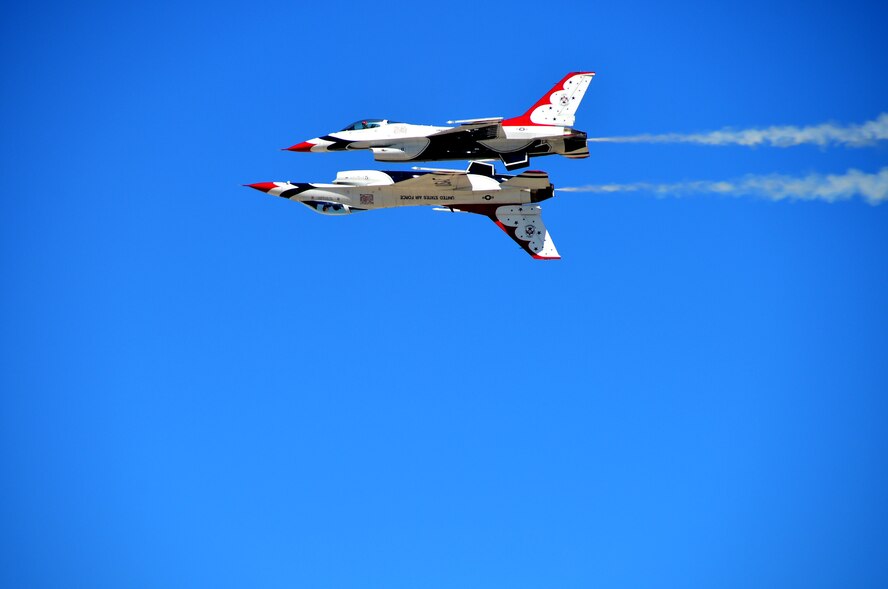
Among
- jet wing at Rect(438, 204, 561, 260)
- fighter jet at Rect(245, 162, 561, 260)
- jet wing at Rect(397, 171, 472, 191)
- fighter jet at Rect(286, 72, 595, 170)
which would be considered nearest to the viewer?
jet wing at Rect(397, 171, 472, 191)

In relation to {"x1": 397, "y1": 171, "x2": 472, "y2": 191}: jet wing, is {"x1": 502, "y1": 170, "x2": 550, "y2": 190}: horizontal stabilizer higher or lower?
higher

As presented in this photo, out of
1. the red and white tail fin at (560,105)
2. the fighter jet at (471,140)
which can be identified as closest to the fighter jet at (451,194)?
the fighter jet at (471,140)

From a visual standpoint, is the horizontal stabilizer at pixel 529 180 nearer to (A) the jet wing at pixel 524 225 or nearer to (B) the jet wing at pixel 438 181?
(A) the jet wing at pixel 524 225

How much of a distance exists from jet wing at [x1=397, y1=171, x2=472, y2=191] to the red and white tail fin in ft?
10.1

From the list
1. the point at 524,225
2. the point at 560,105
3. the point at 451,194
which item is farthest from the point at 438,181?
the point at 560,105

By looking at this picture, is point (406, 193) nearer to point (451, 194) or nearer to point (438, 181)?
point (438, 181)

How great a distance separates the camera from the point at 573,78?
52969mm

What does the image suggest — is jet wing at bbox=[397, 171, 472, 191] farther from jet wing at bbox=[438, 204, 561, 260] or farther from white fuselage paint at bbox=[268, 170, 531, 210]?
jet wing at bbox=[438, 204, 561, 260]

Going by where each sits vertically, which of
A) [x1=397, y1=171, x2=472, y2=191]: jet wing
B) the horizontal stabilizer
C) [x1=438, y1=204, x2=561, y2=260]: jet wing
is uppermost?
the horizontal stabilizer

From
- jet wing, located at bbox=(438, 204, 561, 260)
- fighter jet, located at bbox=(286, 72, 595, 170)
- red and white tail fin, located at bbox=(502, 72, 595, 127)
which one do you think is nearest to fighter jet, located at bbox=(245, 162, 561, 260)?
jet wing, located at bbox=(438, 204, 561, 260)

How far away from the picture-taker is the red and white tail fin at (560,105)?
51.7 m

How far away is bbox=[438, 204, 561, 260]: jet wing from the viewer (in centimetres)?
5166

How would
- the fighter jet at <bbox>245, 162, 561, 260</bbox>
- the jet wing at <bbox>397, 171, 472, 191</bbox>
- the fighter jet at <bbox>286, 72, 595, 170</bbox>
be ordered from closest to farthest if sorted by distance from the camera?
the jet wing at <bbox>397, 171, 472, 191</bbox> < the fighter jet at <bbox>245, 162, 561, 260</bbox> < the fighter jet at <bbox>286, 72, 595, 170</bbox>

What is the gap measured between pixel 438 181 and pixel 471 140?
7.89ft
